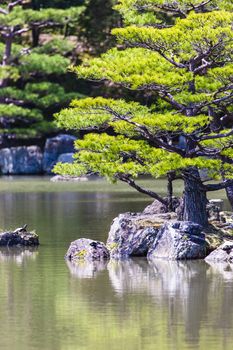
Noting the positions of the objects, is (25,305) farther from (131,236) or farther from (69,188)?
(69,188)

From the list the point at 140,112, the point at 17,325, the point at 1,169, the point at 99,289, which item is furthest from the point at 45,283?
the point at 1,169

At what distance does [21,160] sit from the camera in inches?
1823

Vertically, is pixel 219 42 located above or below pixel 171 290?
above

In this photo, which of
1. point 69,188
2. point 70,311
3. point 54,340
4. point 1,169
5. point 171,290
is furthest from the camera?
point 1,169

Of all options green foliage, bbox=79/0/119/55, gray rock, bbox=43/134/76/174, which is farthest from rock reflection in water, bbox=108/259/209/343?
green foliage, bbox=79/0/119/55

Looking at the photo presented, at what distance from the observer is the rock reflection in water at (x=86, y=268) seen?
1565 centimetres

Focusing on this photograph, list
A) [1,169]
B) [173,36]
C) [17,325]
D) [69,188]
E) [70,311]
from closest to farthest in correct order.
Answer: [17,325]
[70,311]
[173,36]
[69,188]
[1,169]

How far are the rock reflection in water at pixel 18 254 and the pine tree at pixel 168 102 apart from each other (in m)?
1.54

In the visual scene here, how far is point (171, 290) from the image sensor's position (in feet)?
46.4

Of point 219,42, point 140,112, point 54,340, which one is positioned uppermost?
point 219,42

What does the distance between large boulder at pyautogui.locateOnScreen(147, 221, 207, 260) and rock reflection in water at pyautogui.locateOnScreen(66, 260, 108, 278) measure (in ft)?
3.42

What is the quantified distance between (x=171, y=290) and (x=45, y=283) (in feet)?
5.98

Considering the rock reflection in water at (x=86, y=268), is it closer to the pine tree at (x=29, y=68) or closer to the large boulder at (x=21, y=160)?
the pine tree at (x=29, y=68)

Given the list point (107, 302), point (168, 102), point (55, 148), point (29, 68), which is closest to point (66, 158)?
point (55, 148)
